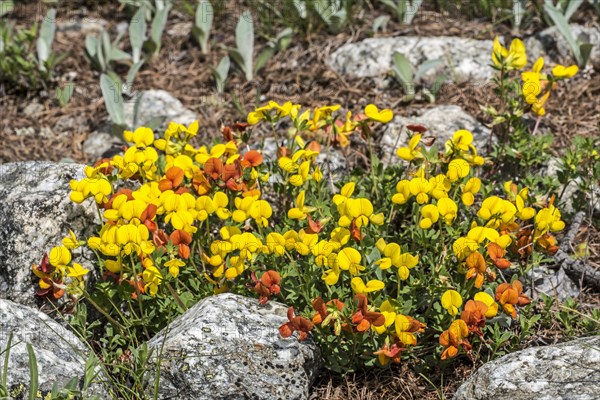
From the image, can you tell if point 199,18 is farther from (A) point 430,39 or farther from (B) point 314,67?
(A) point 430,39

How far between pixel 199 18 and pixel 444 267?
3.19 meters

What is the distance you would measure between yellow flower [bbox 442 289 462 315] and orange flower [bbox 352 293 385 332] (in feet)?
0.89

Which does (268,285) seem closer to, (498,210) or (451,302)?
(451,302)

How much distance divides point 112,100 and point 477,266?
2798 mm

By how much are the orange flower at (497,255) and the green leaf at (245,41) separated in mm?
2780

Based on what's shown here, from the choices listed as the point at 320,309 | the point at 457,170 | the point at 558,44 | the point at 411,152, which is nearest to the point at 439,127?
the point at 411,152

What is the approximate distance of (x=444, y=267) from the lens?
334cm

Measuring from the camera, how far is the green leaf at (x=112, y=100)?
504 cm

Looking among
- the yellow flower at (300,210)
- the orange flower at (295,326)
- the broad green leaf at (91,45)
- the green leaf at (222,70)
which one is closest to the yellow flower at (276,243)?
the yellow flower at (300,210)

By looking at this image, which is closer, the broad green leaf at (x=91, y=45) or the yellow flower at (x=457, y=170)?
the yellow flower at (x=457, y=170)

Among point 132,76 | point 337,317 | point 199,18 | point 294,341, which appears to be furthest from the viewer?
point 199,18

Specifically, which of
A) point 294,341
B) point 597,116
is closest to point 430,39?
point 597,116

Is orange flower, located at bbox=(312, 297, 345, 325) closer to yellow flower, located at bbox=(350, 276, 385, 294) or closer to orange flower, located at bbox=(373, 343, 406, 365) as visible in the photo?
yellow flower, located at bbox=(350, 276, 385, 294)

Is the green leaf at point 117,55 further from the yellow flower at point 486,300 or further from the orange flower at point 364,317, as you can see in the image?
the yellow flower at point 486,300
